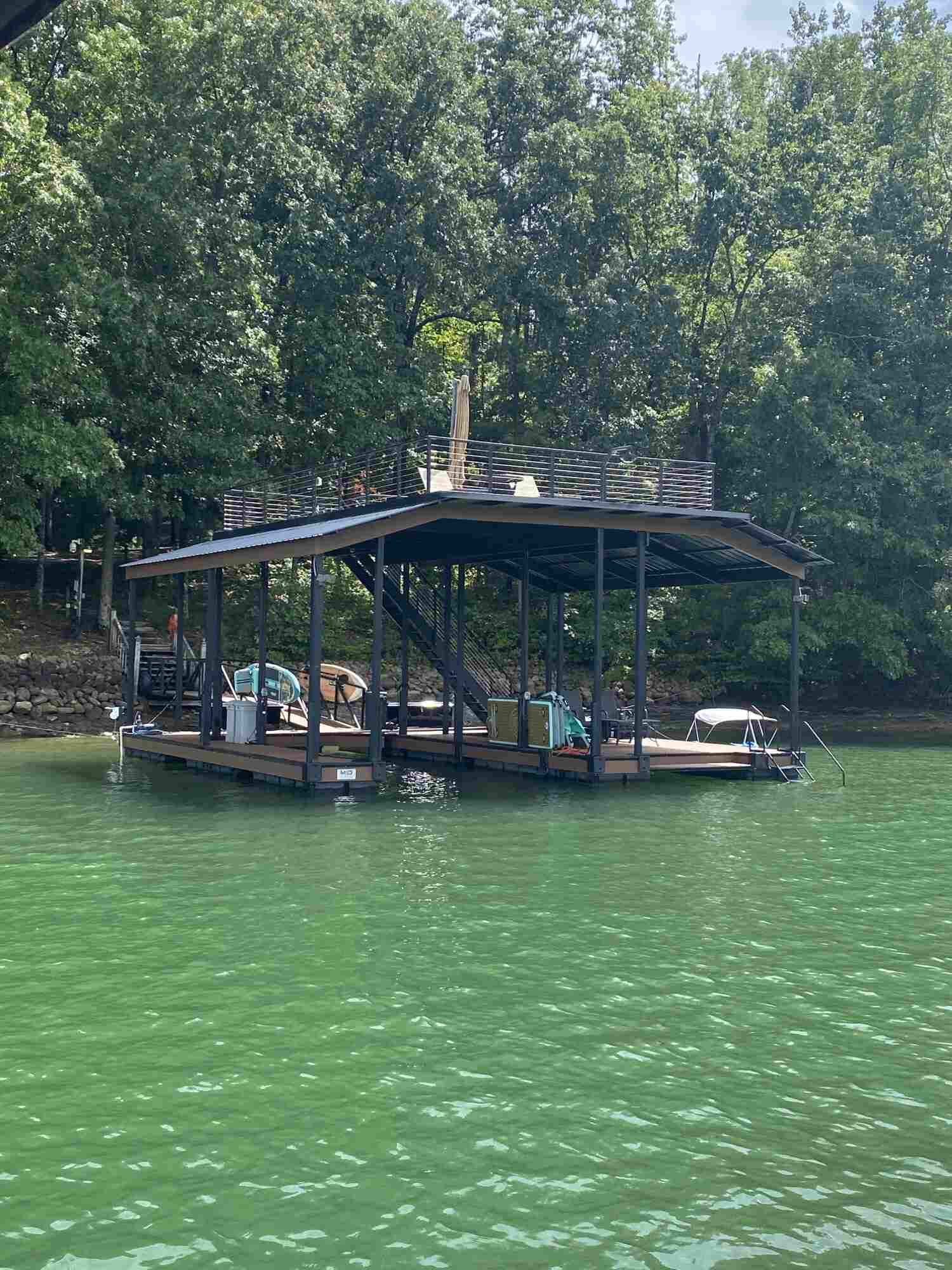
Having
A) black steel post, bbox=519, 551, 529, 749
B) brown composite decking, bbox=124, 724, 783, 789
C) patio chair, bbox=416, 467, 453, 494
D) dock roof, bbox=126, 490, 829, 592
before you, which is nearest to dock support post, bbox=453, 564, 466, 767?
brown composite decking, bbox=124, 724, 783, 789

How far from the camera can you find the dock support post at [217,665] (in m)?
25.7

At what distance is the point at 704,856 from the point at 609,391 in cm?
3121

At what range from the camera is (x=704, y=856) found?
52.1 ft

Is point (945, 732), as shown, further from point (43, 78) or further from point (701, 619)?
point (43, 78)

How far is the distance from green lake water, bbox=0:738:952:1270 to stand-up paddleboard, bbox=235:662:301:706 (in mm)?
10793

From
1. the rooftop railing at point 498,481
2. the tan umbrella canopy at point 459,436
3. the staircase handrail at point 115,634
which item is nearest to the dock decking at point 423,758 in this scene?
the rooftop railing at point 498,481

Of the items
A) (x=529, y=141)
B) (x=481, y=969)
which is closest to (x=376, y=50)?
(x=529, y=141)

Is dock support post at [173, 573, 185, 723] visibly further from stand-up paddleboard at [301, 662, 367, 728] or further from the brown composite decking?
stand-up paddleboard at [301, 662, 367, 728]

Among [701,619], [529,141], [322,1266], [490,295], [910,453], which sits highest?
[529,141]

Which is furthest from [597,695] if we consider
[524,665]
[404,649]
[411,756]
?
[404,649]

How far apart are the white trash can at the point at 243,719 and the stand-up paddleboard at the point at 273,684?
95 centimetres

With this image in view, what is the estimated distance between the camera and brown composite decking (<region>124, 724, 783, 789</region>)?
22219 millimetres

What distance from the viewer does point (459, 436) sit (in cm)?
2477

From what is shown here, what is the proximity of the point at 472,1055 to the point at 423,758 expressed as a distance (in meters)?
20.2
